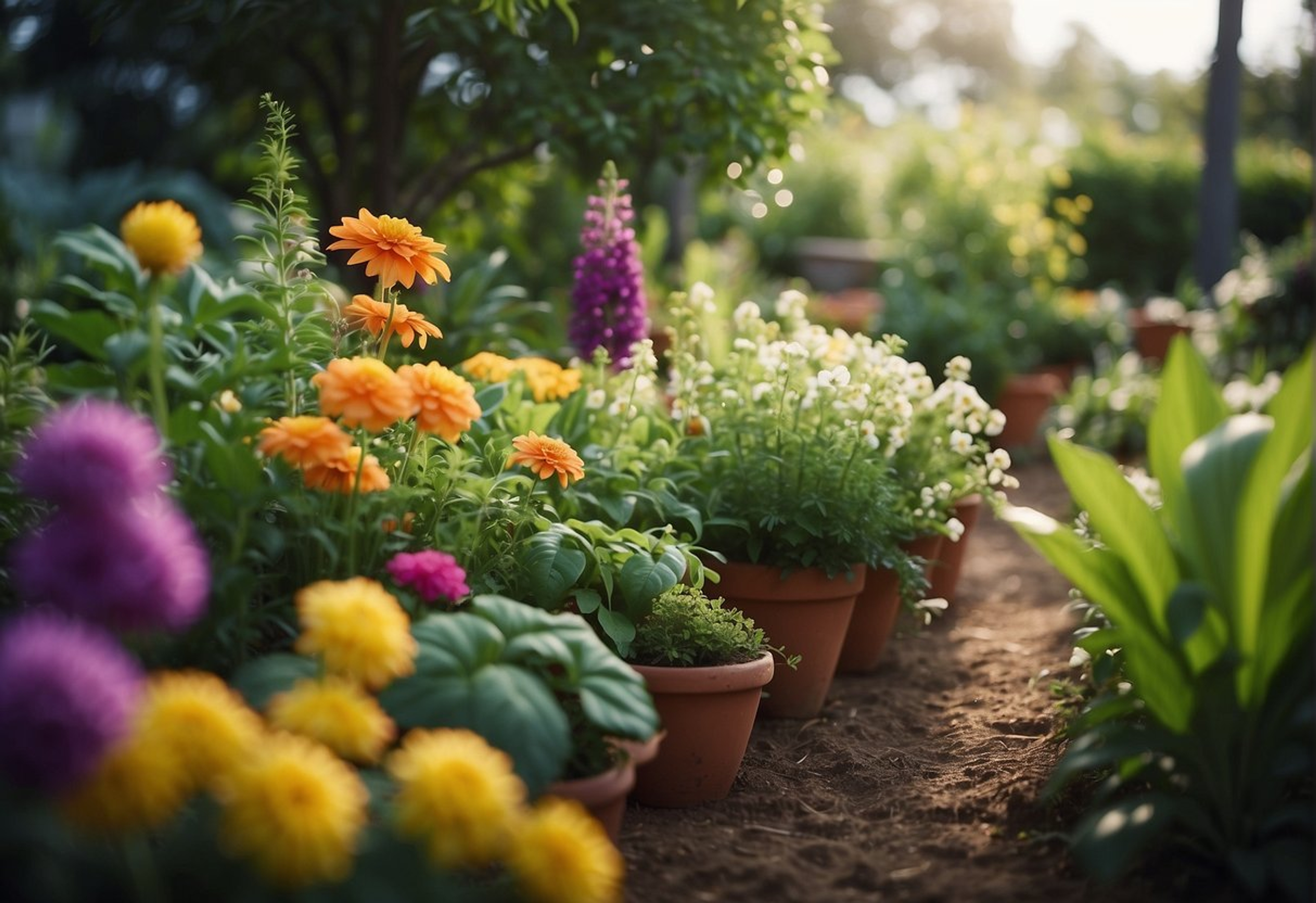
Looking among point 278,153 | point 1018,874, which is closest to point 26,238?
point 278,153

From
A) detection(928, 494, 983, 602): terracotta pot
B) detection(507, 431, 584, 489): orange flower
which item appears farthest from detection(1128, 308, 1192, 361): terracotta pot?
detection(507, 431, 584, 489): orange flower

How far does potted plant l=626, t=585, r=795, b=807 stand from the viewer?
219 cm

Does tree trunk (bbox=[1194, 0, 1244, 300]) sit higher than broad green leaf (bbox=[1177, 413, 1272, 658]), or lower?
higher

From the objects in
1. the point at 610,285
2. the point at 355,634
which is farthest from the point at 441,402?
the point at 610,285

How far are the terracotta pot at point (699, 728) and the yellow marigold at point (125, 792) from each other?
1032 mm

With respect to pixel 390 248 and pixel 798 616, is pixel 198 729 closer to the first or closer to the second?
pixel 390 248

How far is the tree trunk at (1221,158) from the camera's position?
6.34 metres

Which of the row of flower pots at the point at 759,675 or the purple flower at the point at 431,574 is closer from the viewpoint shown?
the purple flower at the point at 431,574

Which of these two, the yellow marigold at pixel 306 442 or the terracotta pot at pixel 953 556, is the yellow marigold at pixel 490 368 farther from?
the terracotta pot at pixel 953 556

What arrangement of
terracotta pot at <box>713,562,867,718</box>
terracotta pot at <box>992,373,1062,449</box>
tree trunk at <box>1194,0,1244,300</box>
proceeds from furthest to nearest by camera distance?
tree trunk at <box>1194,0,1244,300</box> < terracotta pot at <box>992,373,1062,449</box> < terracotta pot at <box>713,562,867,718</box>

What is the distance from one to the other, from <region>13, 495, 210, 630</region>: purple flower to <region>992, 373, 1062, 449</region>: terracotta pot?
487 cm

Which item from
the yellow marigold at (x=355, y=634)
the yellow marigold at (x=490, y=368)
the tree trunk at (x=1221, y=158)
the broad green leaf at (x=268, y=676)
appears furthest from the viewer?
the tree trunk at (x=1221, y=158)

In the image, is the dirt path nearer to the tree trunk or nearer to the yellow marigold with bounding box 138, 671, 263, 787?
the yellow marigold with bounding box 138, 671, 263, 787

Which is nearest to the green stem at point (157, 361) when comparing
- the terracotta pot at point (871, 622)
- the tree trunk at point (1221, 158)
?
the terracotta pot at point (871, 622)
